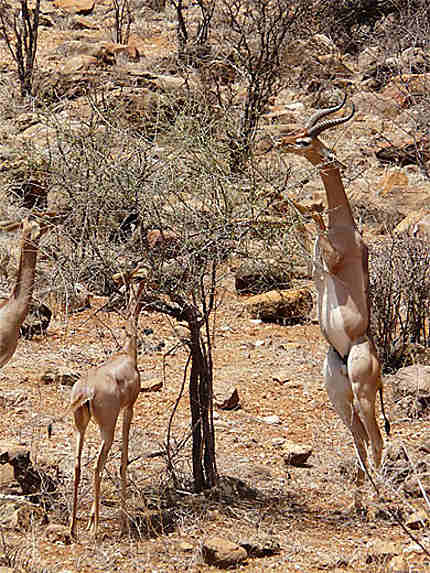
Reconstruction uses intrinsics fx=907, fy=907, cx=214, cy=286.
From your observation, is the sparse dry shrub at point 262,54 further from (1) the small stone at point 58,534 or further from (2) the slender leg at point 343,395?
(1) the small stone at point 58,534

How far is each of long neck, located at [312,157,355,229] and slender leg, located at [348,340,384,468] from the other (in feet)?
2.71

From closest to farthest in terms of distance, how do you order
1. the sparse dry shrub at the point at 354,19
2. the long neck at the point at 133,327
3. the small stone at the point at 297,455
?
the long neck at the point at 133,327 → the small stone at the point at 297,455 → the sparse dry shrub at the point at 354,19

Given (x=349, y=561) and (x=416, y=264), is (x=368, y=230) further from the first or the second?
(x=349, y=561)

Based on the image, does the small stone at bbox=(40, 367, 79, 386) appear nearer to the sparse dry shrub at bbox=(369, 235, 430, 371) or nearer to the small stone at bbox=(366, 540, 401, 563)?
the sparse dry shrub at bbox=(369, 235, 430, 371)

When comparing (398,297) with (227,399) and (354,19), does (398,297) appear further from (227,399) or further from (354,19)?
(354,19)

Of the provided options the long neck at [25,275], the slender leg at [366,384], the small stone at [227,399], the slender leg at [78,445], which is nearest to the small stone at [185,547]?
the slender leg at [78,445]

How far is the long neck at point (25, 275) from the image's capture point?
19.8 feet

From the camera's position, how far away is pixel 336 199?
19.6ft

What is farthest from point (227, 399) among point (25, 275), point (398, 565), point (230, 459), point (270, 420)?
point (398, 565)

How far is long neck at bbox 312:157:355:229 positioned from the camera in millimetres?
5942

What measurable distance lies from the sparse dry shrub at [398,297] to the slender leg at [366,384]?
3355mm

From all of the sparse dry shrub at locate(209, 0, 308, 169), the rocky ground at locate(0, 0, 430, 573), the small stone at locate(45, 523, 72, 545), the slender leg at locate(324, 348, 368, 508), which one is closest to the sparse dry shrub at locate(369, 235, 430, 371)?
the rocky ground at locate(0, 0, 430, 573)

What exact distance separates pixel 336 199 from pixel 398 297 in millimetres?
3722

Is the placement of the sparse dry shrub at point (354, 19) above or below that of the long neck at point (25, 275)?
above
